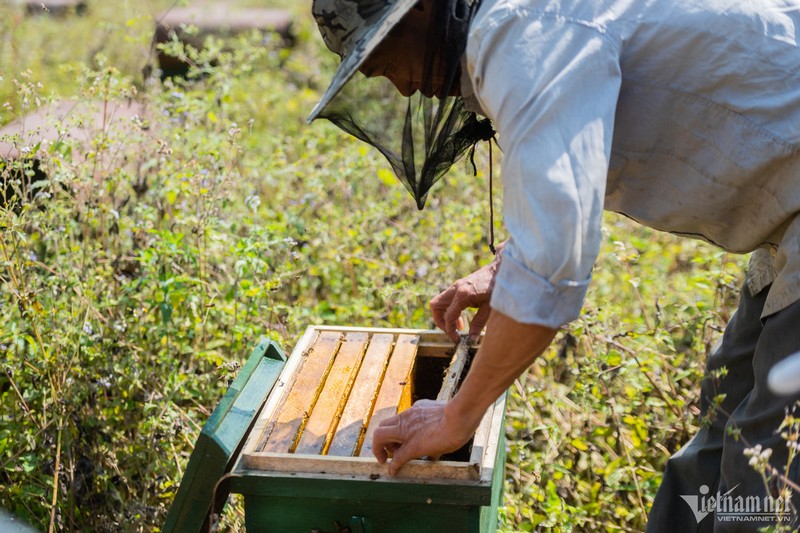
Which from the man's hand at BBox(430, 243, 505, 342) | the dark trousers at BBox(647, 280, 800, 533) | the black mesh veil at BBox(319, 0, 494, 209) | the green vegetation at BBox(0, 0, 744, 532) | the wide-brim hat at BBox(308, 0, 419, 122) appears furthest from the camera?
the green vegetation at BBox(0, 0, 744, 532)

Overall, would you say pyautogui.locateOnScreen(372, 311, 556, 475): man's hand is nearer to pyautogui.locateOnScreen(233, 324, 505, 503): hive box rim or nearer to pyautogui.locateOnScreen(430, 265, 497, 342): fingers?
pyautogui.locateOnScreen(233, 324, 505, 503): hive box rim

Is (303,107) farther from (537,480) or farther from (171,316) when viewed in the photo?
(537,480)

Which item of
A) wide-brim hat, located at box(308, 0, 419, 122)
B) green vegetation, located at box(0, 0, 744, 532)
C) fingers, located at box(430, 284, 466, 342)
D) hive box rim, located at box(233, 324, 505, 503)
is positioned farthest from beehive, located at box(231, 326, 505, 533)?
wide-brim hat, located at box(308, 0, 419, 122)

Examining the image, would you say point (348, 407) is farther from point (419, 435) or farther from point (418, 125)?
point (418, 125)

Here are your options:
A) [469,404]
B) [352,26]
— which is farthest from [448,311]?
[352,26]

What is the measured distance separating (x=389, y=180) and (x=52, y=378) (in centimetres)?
206

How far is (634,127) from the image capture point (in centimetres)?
175

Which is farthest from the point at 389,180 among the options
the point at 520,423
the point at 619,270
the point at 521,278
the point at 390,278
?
the point at 521,278

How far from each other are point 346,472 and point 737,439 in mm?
823

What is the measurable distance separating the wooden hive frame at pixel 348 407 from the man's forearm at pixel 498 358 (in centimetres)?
23

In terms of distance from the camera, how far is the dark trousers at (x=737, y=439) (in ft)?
6.03

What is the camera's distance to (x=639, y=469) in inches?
113

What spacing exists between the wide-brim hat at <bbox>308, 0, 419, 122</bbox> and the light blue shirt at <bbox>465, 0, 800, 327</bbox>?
6.8 inches

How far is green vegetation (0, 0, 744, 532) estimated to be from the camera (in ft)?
8.89
